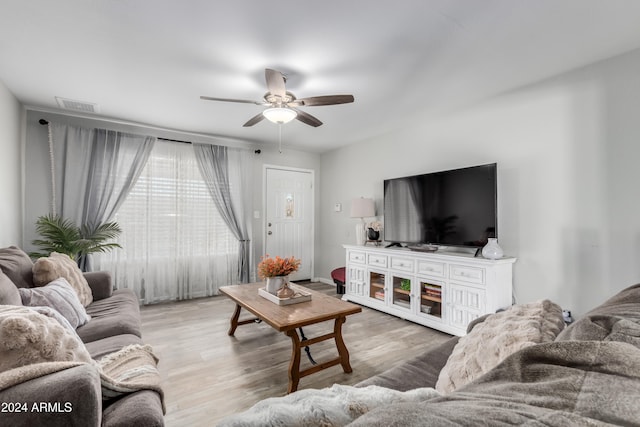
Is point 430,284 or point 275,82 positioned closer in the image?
point 275,82

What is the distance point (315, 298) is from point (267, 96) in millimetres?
1838

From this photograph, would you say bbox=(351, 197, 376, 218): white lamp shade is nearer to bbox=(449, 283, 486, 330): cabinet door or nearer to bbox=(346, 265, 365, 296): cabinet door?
bbox=(346, 265, 365, 296): cabinet door

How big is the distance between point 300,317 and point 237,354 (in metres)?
0.90

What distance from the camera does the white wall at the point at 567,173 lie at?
7.37 ft

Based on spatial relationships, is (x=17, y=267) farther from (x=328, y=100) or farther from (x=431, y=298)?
(x=431, y=298)

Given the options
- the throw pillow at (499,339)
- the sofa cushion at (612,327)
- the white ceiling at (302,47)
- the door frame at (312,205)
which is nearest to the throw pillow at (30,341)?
the throw pillow at (499,339)

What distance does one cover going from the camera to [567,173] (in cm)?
252

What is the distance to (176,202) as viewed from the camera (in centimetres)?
418

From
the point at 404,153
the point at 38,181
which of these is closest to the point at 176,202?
the point at 38,181

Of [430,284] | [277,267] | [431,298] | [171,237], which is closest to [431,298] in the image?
[431,298]

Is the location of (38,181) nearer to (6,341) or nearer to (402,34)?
(6,341)

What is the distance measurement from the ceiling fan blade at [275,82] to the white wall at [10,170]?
2.63 m

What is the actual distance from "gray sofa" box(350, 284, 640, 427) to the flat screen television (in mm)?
2449

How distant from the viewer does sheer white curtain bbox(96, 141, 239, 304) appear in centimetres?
387
